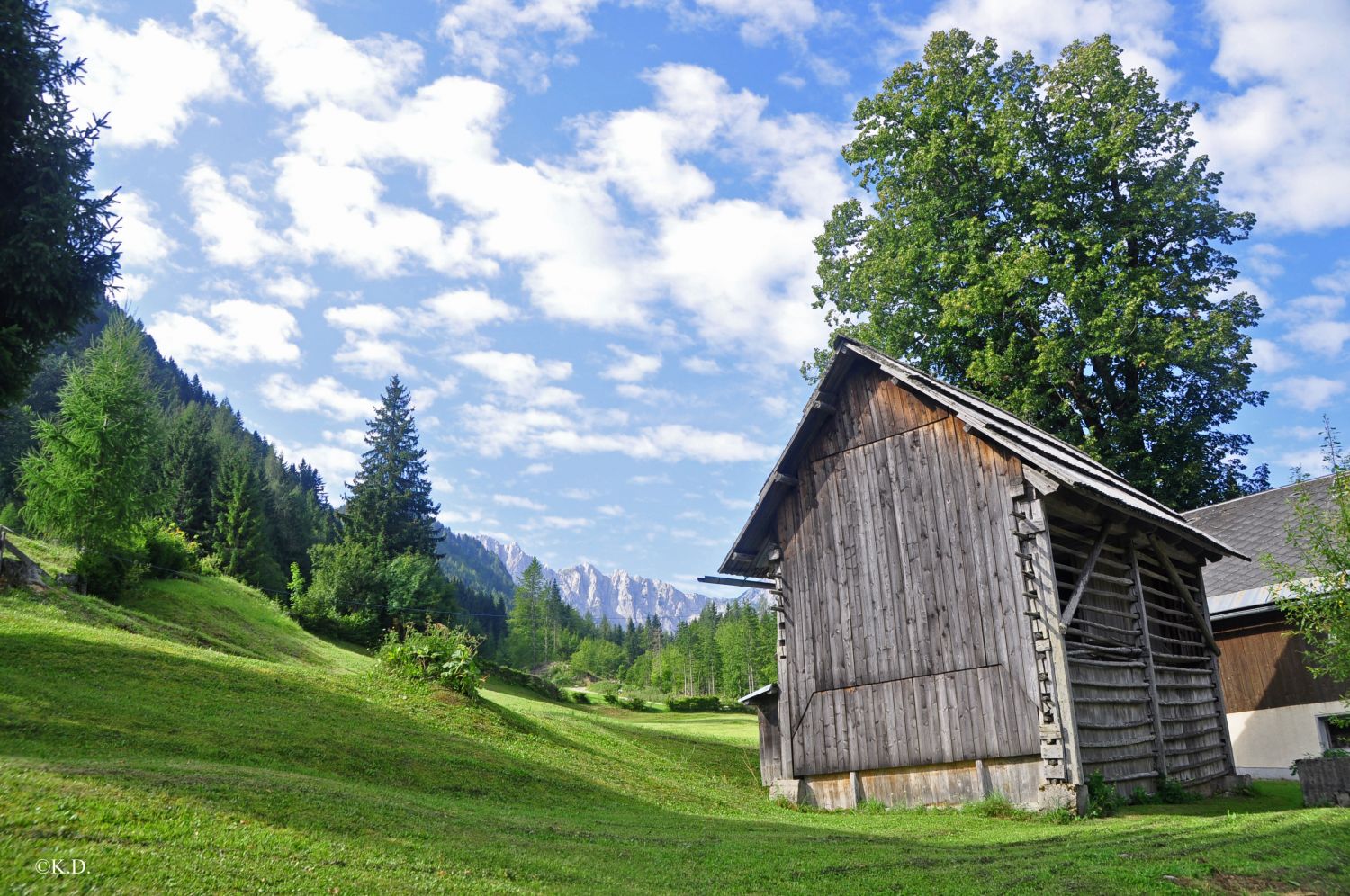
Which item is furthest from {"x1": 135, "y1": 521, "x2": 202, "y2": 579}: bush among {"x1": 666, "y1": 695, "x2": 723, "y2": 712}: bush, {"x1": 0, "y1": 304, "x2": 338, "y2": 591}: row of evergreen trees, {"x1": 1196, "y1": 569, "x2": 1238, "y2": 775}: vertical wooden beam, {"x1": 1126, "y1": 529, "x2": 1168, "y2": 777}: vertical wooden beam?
{"x1": 1196, "y1": 569, "x2": 1238, "y2": 775}: vertical wooden beam

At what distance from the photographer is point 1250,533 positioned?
27.0 meters

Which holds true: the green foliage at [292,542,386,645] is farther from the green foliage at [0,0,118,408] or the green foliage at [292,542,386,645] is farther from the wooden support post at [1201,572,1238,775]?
the wooden support post at [1201,572,1238,775]

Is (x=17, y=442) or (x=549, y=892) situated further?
(x=17, y=442)

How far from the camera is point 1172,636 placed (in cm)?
2277

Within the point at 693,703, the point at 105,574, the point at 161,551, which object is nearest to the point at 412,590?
the point at 693,703

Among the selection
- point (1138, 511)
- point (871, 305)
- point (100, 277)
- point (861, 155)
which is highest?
point (861, 155)

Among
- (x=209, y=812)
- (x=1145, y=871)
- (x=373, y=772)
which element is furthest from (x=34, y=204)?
(x=1145, y=871)

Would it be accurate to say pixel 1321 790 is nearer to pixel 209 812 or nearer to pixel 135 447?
pixel 209 812

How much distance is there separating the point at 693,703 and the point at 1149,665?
47.5 metres

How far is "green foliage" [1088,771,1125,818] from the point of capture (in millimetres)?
16219

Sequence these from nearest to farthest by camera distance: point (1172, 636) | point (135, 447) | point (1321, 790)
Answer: point (1321, 790), point (1172, 636), point (135, 447)

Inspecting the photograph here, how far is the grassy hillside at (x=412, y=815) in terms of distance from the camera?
8.16 metres

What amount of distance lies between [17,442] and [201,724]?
258ft

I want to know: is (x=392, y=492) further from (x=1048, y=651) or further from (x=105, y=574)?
(x=1048, y=651)
